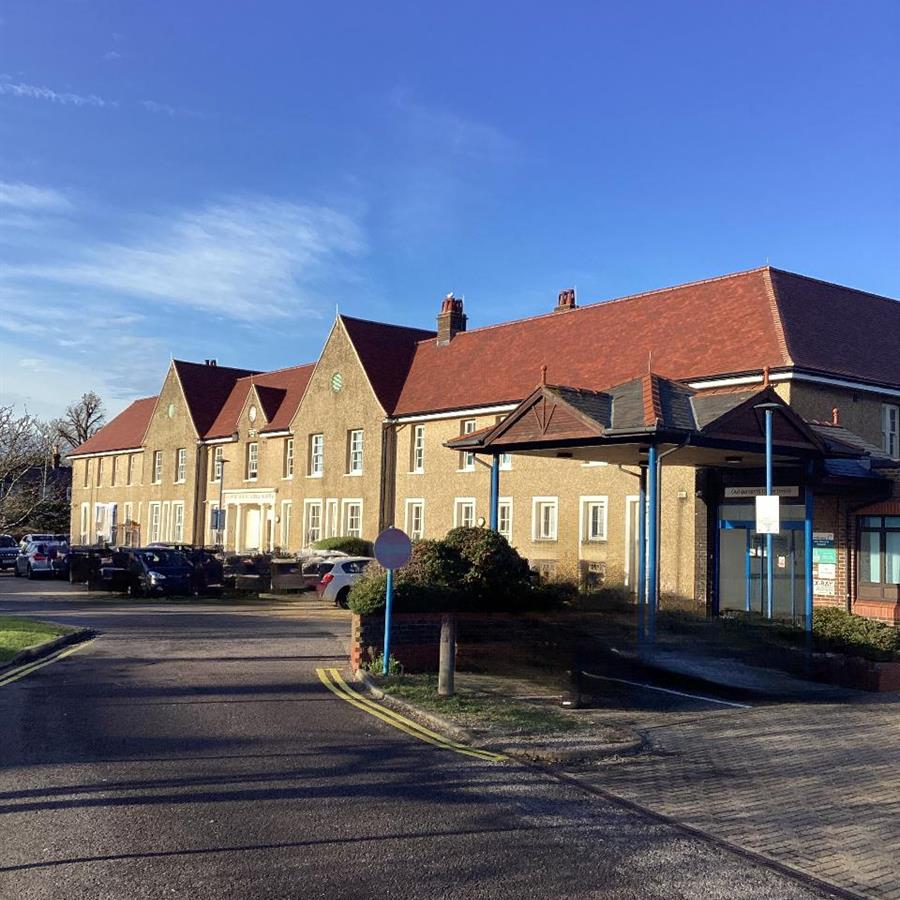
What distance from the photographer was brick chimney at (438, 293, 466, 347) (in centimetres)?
4106

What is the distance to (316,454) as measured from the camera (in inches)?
1722

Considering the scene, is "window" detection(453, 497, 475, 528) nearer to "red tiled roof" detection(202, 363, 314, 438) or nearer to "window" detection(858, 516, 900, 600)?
"red tiled roof" detection(202, 363, 314, 438)

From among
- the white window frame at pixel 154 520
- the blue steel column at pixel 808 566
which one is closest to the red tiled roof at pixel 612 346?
the blue steel column at pixel 808 566

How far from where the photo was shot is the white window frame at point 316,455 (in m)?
43.2

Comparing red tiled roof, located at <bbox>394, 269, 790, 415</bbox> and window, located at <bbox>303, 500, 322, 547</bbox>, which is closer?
red tiled roof, located at <bbox>394, 269, 790, 415</bbox>

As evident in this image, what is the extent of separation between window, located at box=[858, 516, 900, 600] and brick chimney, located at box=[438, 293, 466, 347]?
71.0ft

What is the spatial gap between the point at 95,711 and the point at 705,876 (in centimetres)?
740

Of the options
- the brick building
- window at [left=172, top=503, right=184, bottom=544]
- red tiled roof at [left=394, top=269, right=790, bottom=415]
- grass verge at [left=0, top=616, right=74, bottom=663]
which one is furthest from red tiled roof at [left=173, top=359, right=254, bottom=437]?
grass verge at [left=0, top=616, right=74, bottom=663]

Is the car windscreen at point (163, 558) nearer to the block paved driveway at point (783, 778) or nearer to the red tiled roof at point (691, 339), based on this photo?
the red tiled roof at point (691, 339)

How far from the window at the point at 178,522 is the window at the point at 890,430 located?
37215 millimetres

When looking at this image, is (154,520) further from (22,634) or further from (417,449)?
(22,634)

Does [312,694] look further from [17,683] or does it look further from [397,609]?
[17,683]

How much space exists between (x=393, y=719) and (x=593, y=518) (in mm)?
19652

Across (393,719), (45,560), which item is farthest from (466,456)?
(393,719)
